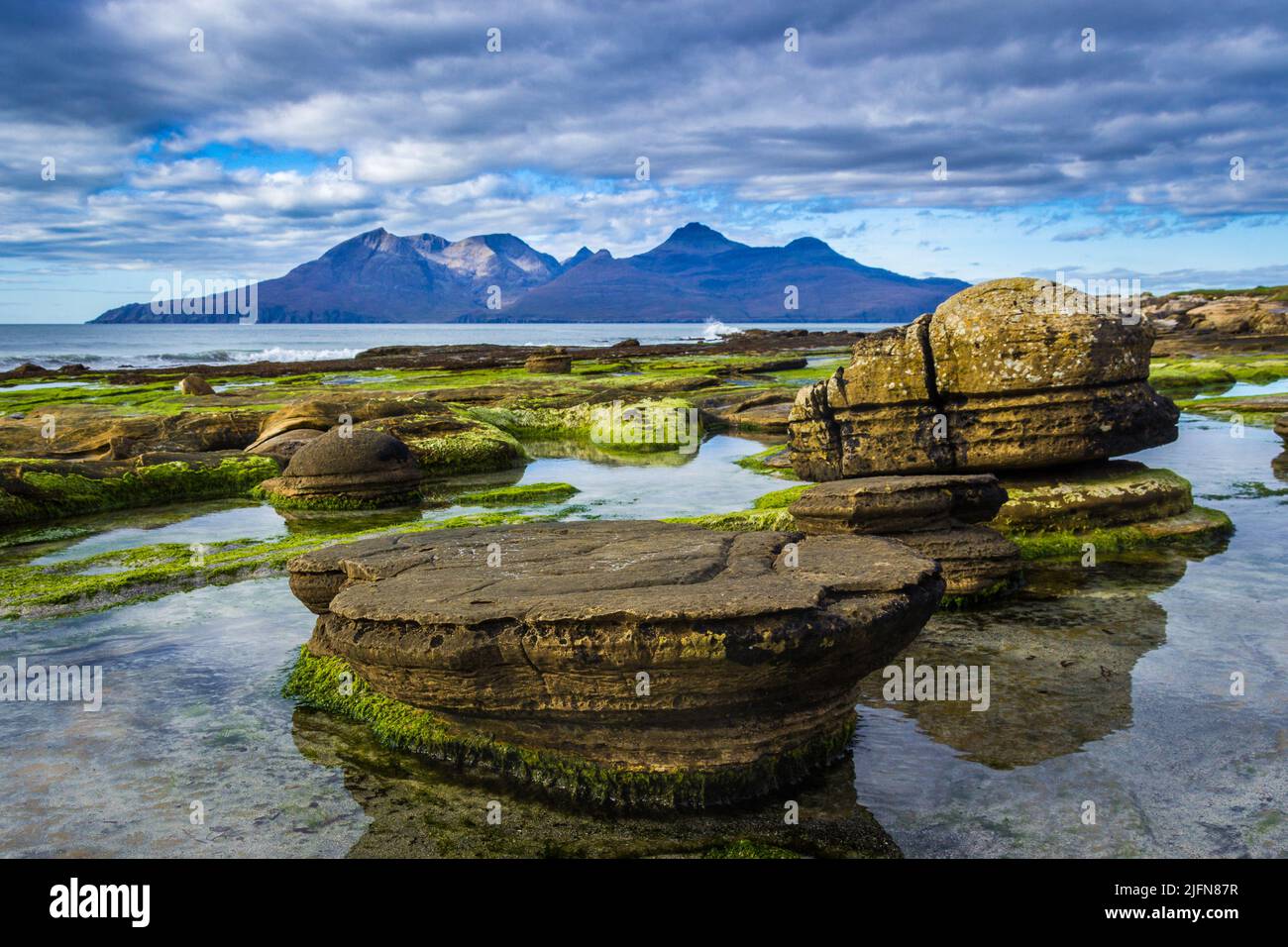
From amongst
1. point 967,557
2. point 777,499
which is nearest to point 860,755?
point 967,557

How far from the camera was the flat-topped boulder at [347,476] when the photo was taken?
19.8 metres

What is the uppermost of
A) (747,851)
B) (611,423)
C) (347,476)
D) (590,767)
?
(611,423)

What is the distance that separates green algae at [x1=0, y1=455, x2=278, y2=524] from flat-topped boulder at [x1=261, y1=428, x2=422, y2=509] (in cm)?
280

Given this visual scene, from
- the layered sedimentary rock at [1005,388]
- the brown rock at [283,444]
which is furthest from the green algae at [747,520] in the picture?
the brown rock at [283,444]

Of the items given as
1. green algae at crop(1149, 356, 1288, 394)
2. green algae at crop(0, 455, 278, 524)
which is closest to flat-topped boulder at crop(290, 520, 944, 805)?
green algae at crop(0, 455, 278, 524)

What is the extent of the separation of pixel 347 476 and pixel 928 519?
1268cm

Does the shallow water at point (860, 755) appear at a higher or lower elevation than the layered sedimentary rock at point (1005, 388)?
lower

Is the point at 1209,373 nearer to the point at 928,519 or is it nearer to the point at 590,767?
the point at 928,519

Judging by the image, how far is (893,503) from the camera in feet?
38.0

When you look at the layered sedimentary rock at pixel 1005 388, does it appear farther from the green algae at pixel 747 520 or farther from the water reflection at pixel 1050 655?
the water reflection at pixel 1050 655

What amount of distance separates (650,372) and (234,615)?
1765 inches

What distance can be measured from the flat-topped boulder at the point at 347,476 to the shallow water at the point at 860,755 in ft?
25.7

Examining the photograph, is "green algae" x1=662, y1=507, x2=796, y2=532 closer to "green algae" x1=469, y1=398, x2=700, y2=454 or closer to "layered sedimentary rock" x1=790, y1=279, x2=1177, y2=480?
"layered sedimentary rock" x1=790, y1=279, x2=1177, y2=480
